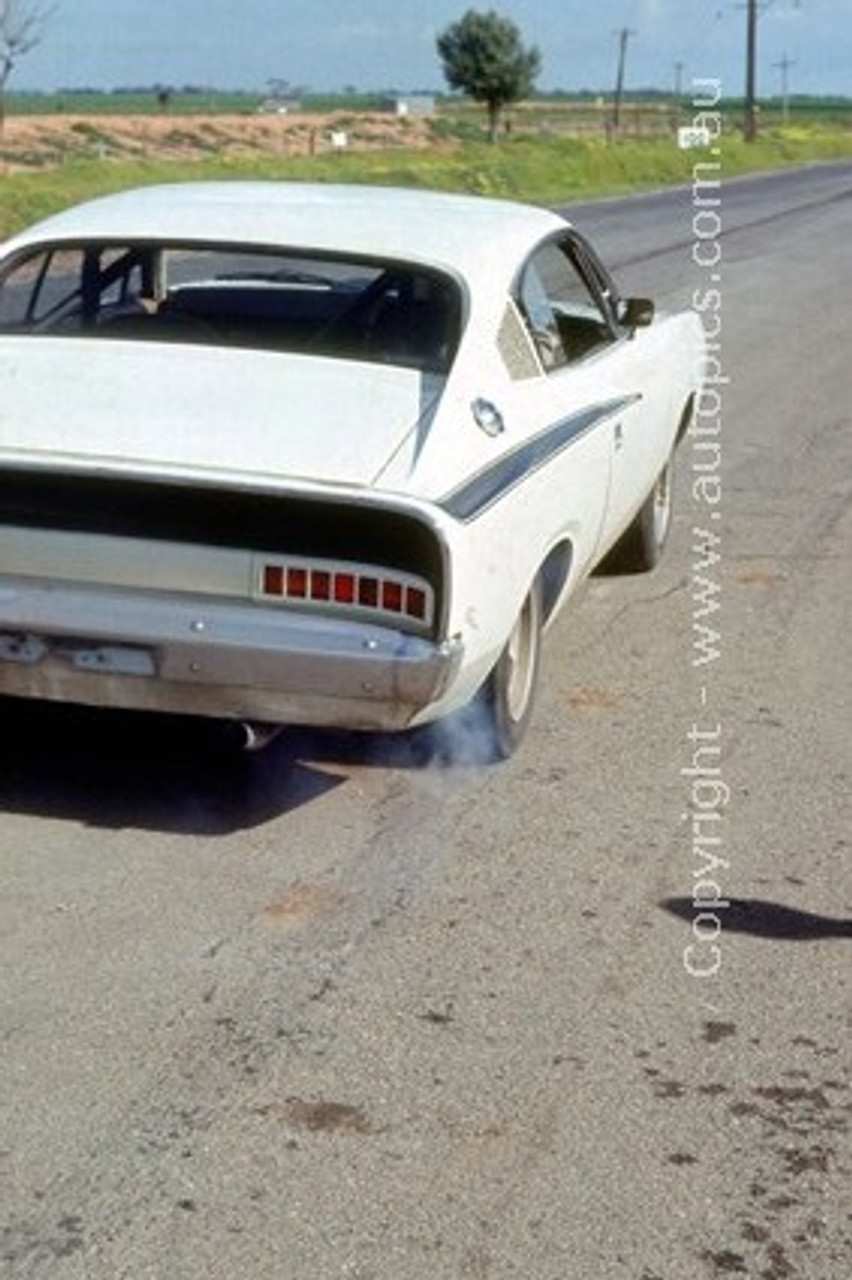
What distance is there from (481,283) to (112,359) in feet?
3.47

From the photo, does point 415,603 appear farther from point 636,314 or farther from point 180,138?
point 180,138

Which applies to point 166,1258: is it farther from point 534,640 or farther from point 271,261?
point 271,261

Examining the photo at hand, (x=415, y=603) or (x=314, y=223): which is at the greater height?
(x=314, y=223)

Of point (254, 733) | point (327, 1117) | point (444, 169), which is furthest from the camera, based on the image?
point (444, 169)

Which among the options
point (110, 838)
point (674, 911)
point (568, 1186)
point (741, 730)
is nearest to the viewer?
point (568, 1186)

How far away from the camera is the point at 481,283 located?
626 centimetres

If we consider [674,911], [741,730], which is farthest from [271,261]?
[674,911]

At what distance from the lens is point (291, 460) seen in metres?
5.25

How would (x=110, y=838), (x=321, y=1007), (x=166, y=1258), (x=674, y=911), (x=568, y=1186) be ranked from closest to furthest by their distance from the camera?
(x=166, y=1258) → (x=568, y=1186) → (x=321, y=1007) → (x=674, y=911) → (x=110, y=838)

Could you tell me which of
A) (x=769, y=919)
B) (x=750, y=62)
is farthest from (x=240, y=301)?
(x=750, y=62)

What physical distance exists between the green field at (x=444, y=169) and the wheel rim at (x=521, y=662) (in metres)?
23.9

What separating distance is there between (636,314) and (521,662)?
203cm

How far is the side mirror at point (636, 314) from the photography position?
7746 mm

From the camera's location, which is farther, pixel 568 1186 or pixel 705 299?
pixel 705 299
